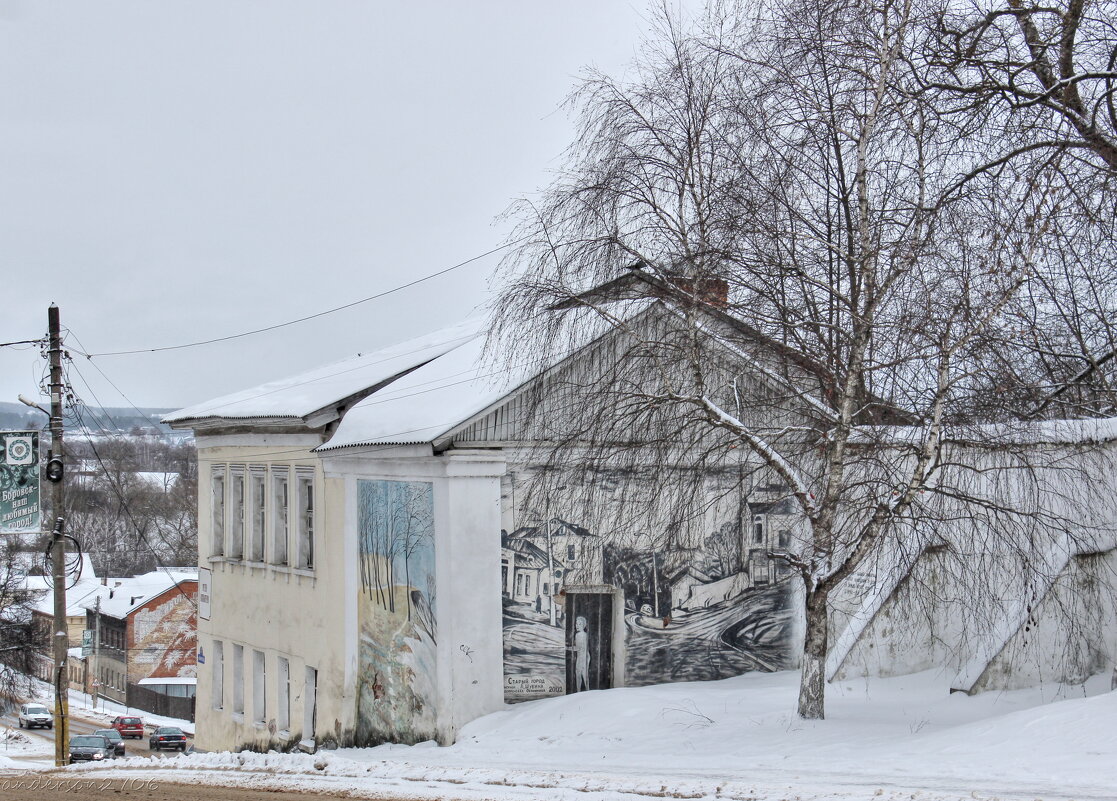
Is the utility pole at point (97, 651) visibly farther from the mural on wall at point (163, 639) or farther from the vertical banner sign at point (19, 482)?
the vertical banner sign at point (19, 482)

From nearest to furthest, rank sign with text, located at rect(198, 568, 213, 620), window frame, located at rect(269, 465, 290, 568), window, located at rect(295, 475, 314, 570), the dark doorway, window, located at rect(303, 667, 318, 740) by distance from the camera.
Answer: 1. the dark doorway
2. window, located at rect(303, 667, 318, 740)
3. window, located at rect(295, 475, 314, 570)
4. window frame, located at rect(269, 465, 290, 568)
5. sign with text, located at rect(198, 568, 213, 620)

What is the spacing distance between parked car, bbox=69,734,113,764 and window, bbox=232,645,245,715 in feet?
61.8

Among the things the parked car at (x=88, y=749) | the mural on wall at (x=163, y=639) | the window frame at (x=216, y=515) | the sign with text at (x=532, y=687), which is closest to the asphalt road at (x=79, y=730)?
the mural on wall at (x=163, y=639)

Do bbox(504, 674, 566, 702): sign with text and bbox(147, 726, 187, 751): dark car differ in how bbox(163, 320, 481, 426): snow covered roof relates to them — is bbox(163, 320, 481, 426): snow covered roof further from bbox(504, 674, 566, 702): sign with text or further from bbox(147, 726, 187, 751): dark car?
bbox(147, 726, 187, 751): dark car

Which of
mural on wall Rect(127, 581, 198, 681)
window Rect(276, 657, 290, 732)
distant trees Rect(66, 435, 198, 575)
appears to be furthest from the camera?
distant trees Rect(66, 435, 198, 575)

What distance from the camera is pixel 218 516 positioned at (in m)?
25.6

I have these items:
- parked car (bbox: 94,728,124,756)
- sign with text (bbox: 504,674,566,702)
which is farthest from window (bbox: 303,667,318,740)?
parked car (bbox: 94,728,124,756)

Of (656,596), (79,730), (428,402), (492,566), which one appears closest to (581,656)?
(656,596)

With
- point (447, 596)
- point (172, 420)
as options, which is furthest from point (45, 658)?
point (447, 596)

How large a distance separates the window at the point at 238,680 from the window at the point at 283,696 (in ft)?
8.57

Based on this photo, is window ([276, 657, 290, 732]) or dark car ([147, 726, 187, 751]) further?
dark car ([147, 726, 187, 751])

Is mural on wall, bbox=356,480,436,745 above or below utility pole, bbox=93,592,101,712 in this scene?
above

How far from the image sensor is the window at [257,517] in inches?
928

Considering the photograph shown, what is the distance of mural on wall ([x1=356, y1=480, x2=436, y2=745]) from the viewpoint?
661 inches
